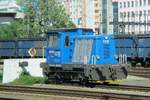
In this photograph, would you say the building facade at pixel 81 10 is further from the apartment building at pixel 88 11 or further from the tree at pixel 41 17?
the tree at pixel 41 17

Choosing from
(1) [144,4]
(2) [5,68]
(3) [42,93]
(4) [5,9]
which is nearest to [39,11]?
(2) [5,68]

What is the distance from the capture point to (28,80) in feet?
87.2

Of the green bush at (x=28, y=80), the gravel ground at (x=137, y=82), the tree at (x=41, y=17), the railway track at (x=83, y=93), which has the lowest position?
the gravel ground at (x=137, y=82)

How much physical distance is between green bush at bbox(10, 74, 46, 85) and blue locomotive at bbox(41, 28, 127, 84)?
73 centimetres

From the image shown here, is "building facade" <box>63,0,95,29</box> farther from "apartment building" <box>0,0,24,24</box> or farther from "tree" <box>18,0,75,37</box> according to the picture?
"tree" <box>18,0,75,37</box>

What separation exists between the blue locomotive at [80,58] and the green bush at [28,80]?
0.73 m

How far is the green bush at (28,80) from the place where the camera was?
86.4 ft

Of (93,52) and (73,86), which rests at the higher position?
(93,52)

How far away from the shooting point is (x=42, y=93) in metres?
20.3

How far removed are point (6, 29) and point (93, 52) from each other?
57434mm

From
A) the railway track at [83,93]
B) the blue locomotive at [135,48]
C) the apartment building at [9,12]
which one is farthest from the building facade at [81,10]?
the railway track at [83,93]

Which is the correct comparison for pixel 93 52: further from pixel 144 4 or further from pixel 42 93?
pixel 144 4

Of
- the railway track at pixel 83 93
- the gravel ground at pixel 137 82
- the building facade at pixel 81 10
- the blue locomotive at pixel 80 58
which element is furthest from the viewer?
the building facade at pixel 81 10

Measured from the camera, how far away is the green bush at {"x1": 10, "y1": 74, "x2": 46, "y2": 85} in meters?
26.3
